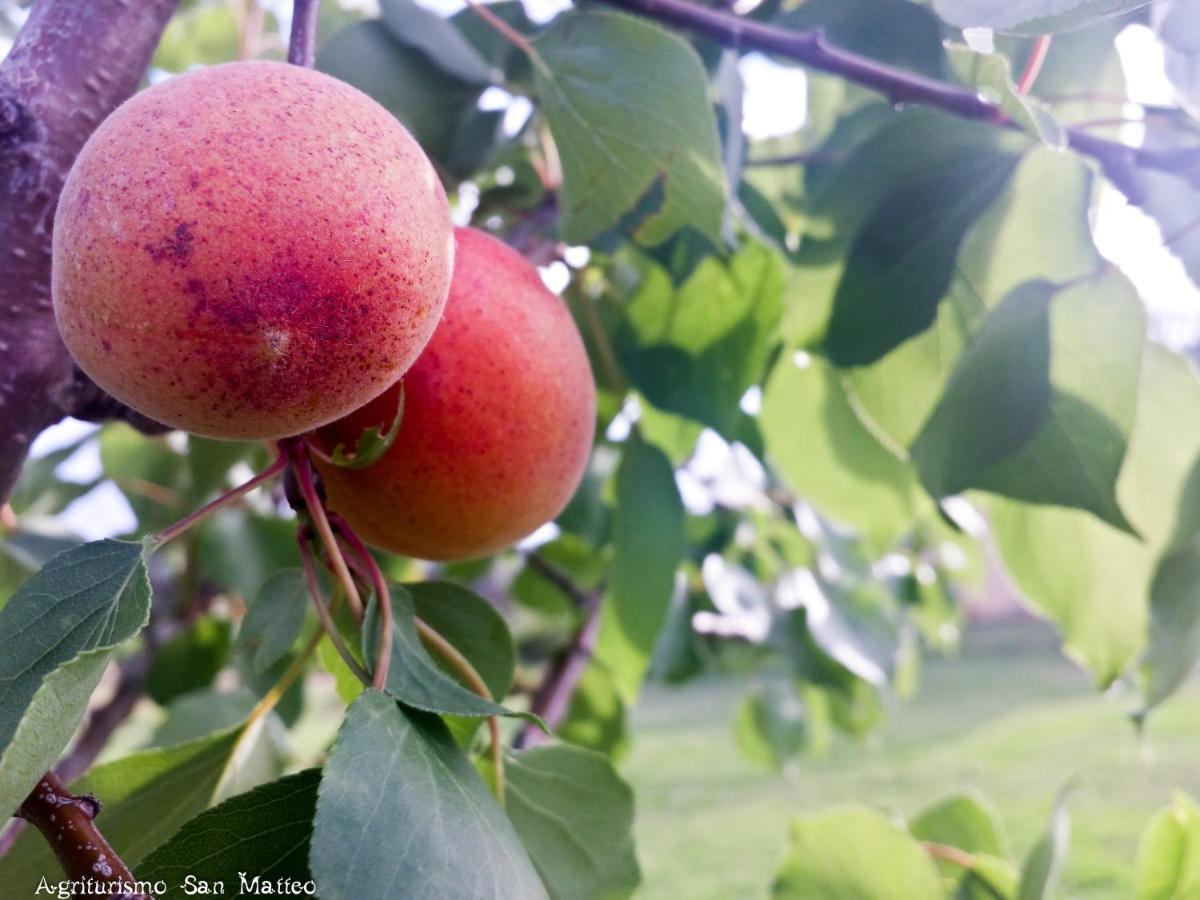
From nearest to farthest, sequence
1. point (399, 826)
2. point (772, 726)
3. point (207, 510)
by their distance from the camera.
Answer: point (399, 826)
point (207, 510)
point (772, 726)

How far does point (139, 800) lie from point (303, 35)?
446 mm

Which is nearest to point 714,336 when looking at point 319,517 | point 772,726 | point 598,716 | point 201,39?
point 319,517

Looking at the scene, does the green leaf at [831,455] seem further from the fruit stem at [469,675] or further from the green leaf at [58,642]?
the green leaf at [58,642]

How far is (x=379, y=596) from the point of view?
538mm

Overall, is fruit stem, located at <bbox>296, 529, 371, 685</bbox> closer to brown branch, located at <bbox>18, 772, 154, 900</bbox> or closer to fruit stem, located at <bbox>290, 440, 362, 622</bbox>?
fruit stem, located at <bbox>290, 440, 362, 622</bbox>

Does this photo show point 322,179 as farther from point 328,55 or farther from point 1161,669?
point 1161,669

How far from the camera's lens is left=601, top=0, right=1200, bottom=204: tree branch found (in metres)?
0.73

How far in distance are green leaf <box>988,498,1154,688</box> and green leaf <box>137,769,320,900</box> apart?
684 mm

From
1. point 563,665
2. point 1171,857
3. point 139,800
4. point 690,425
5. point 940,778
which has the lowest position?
point 940,778

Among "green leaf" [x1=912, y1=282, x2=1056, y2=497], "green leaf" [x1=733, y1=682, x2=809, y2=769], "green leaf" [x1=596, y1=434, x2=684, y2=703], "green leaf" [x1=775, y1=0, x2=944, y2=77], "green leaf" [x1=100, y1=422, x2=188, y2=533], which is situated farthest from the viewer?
"green leaf" [x1=733, y1=682, x2=809, y2=769]

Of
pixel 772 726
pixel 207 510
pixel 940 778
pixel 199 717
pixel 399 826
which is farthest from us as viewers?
pixel 940 778

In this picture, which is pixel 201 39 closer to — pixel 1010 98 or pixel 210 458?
pixel 210 458

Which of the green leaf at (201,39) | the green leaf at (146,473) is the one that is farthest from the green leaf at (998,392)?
the green leaf at (201,39)

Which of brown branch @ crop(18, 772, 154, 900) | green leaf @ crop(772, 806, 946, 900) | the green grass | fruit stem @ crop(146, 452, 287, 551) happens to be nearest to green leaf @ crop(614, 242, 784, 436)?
green leaf @ crop(772, 806, 946, 900)
